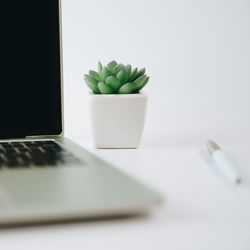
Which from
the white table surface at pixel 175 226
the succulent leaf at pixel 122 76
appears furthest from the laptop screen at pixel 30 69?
the white table surface at pixel 175 226

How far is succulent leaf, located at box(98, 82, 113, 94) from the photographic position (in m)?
0.71

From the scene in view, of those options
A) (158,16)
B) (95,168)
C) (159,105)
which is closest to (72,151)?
(95,168)

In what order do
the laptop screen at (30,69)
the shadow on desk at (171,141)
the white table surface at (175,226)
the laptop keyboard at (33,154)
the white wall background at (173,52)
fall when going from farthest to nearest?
the white wall background at (173,52), the shadow on desk at (171,141), the laptop screen at (30,69), the laptop keyboard at (33,154), the white table surface at (175,226)

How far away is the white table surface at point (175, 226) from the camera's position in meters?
0.30

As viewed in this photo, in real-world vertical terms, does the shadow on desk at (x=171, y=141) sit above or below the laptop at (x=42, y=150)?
below

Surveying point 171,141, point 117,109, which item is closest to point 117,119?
point 117,109

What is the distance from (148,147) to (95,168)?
13.2 inches

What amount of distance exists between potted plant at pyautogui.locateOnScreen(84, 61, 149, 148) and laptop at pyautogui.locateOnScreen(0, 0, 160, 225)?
0.07 metres

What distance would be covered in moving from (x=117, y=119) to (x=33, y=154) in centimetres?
23

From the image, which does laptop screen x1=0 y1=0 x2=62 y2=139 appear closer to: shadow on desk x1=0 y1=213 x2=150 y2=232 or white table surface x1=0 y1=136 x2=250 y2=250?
white table surface x1=0 y1=136 x2=250 y2=250

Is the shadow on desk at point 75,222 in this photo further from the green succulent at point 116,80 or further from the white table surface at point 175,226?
the green succulent at point 116,80

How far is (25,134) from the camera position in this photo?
0.67 m

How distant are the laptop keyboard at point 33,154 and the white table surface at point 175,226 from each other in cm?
10

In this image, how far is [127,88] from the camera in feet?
2.34
